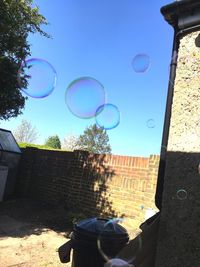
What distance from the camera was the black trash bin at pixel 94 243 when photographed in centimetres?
316

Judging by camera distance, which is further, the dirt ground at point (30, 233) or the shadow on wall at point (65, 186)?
the shadow on wall at point (65, 186)

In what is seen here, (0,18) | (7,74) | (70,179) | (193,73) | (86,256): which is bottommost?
(86,256)

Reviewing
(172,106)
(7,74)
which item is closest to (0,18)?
(7,74)

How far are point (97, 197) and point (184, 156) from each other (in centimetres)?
510

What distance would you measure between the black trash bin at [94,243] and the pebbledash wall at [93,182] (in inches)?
106

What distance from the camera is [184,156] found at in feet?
8.85

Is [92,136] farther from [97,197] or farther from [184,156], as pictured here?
[184,156]

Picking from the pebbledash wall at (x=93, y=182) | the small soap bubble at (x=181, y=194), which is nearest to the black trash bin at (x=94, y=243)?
the small soap bubble at (x=181, y=194)

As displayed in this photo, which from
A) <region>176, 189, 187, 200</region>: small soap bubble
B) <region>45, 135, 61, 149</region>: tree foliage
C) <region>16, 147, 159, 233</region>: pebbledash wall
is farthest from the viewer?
<region>45, 135, 61, 149</region>: tree foliage

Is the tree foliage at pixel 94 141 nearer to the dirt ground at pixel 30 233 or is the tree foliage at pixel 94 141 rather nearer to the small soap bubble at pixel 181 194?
the dirt ground at pixel 30 233

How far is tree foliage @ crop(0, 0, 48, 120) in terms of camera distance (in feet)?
32.5

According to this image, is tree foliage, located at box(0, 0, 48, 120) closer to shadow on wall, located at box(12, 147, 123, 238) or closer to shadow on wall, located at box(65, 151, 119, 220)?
shadow on wall, located at box(12, 147, 123, 238)

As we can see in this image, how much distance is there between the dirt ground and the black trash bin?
202cm

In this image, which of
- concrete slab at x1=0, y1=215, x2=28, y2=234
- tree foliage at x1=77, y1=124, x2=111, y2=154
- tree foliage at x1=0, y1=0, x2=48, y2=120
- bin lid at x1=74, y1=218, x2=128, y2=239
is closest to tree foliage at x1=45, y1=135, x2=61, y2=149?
tree foliage at x1=77, y1=124, x2=111, y2=154
